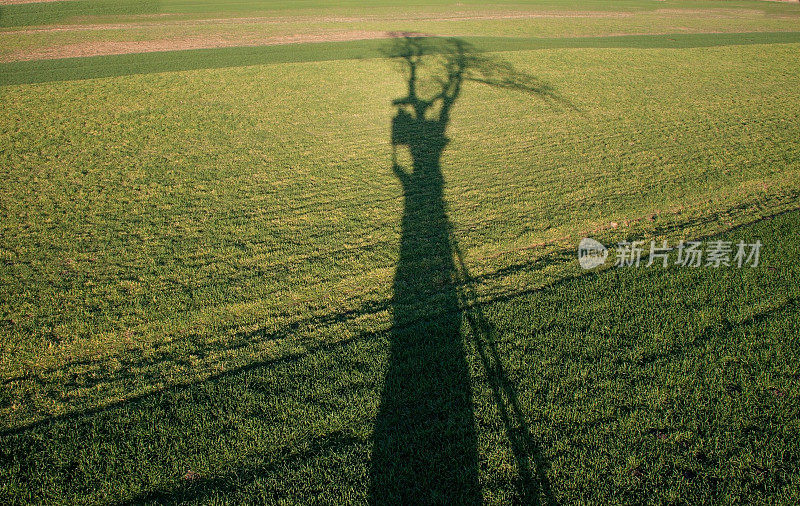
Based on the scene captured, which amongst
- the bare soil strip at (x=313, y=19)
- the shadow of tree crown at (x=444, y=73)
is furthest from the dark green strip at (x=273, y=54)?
the bare soil strip at (x=313, y=19)

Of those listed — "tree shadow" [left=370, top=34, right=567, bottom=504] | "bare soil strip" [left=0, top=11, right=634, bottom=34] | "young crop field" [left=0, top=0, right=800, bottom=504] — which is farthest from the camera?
"bare soil strip" [left=0, top=11, right=634, bottom=34]

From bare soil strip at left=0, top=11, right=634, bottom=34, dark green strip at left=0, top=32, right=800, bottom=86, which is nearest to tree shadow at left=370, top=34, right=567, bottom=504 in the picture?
dark green strip at left=0, top=32, right=800, bottom=86

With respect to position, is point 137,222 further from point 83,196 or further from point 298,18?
point 298,18

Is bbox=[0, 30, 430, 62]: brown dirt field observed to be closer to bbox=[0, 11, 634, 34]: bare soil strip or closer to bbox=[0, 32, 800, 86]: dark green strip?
bbox=[0, 32, 800, 86]: dark green strip

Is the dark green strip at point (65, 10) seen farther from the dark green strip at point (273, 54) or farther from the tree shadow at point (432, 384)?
the tree shadow at point (432, 384)

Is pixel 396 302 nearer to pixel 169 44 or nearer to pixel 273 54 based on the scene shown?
pixel 273 54

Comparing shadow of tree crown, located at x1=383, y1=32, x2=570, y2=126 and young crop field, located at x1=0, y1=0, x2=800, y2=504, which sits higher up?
shadow of tree crown, located at x1=383, y1=32, x2=570, y2=126
